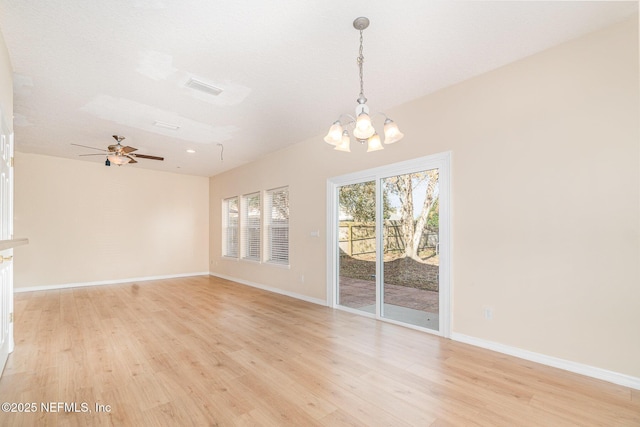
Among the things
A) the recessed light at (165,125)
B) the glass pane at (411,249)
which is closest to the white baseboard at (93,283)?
the recessed light at (165,125)

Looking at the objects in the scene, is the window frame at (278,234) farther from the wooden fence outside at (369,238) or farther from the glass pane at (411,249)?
the glass pane at (411,249)

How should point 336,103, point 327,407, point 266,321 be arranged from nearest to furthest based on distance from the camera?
1. point 327,407
2. point 336,103
3. point 266,321

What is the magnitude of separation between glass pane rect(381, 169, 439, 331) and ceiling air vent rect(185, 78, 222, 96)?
8.20ft

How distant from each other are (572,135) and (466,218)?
1189 mm

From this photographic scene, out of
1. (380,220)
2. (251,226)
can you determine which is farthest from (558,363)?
(251,226)

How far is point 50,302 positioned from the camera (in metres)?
5.19

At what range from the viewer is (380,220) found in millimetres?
4176

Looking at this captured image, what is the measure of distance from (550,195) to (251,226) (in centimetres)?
588

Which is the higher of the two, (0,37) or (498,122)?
(0,37)

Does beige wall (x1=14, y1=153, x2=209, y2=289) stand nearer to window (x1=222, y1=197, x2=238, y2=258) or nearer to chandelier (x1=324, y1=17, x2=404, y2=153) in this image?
window (x1=222, y1=197, x2=238, y2=258)

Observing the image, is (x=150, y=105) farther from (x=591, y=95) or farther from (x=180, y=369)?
(x=591, y=95)

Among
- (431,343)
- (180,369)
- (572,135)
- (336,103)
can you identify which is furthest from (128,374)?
(572,135)

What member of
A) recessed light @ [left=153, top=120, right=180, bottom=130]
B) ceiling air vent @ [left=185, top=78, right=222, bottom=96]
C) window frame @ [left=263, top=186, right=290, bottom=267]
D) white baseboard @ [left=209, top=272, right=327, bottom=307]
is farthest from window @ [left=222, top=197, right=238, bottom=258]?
ceiling air vent @ [left=185, top=78, right=222, bottom=96]

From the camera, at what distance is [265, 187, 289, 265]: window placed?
6016 mm
